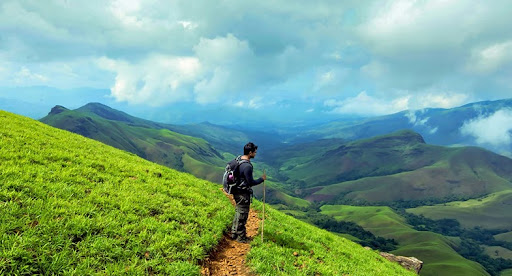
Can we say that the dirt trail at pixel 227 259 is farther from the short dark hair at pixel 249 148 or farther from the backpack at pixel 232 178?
the short dark hair at pixel 249 148

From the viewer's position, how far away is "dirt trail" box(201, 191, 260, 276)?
10656 millimetres

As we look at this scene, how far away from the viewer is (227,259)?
11.7 metres

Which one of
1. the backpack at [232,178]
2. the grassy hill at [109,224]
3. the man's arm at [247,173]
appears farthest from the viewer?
the backpack at [232,178]

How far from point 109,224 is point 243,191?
18.6 feet

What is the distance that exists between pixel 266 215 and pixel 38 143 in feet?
50.8

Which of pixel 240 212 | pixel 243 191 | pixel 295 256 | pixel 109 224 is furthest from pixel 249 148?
pixel 109 224

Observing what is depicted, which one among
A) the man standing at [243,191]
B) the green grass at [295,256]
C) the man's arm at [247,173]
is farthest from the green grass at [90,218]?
the man's arm at [247,173]

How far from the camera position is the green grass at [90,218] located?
797cm

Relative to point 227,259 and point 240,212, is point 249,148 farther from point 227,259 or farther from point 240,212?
point 227,259

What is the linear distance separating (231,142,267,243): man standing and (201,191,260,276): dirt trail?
49 centimetres

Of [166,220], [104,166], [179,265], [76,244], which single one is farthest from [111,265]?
[104,166]

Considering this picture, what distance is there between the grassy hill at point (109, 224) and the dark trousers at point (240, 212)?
0.84 metres

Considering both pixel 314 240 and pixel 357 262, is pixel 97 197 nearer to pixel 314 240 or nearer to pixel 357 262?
pixel 314 240

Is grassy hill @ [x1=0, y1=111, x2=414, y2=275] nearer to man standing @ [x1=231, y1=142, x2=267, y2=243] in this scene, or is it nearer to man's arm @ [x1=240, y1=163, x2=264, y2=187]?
man standing @ [x1=231, y1=142, x2=267, y2=243]
